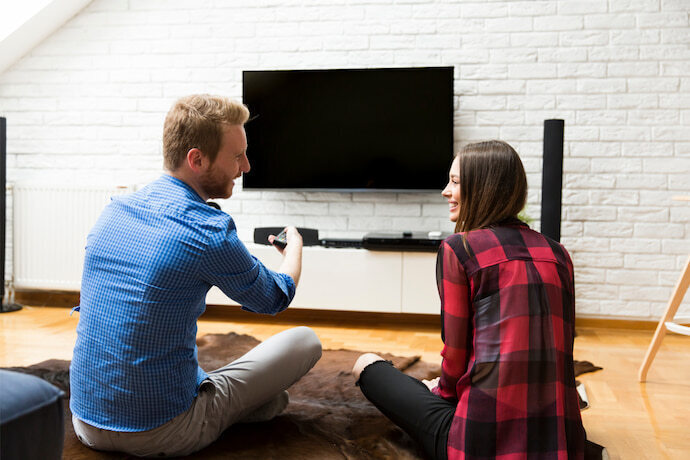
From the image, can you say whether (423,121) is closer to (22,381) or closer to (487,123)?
(487,123)

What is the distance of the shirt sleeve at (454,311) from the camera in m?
1.29

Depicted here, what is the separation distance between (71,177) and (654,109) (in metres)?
3.48

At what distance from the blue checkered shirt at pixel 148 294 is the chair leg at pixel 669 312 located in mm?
1716

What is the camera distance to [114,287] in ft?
4.21

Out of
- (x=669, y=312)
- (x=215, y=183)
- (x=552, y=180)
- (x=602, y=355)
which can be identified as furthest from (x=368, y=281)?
(x=215, y=183)

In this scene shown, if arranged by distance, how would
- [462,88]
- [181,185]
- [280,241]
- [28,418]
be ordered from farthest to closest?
1. [462,88]
2. [280,241]
3. [181,185]
4. [28,418]

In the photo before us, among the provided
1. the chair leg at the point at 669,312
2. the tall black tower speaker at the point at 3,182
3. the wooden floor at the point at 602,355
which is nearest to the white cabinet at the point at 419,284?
the wooden floor at the point at 602,355

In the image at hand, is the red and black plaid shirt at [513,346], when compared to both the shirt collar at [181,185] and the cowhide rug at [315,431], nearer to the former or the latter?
the cowhide rug at [315,431]

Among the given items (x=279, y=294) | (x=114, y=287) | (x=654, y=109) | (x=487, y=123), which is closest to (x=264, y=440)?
(x=279, y=294)

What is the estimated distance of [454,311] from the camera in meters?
1.31

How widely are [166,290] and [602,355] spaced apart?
2.25 m

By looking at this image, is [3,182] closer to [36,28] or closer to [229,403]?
[36,28]

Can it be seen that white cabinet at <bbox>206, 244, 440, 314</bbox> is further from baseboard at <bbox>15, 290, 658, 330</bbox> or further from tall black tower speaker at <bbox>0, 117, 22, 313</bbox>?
tall black tower speaker at <bbox>0, 117, 22, 313</bbox>

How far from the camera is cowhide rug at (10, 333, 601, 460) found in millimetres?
1560
